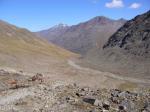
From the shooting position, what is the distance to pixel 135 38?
144 meters

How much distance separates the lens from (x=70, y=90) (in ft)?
85.4

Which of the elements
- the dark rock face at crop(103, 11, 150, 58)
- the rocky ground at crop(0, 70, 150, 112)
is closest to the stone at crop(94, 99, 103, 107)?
the rocky ground at crop(0, 70, 150, 112)

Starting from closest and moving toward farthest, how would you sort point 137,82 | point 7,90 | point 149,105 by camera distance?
point 149,105, point 7,90, point 137,82

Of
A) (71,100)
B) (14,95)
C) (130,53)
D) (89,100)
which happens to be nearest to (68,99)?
(71,100)

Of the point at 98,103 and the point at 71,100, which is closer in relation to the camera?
the point at 98,103

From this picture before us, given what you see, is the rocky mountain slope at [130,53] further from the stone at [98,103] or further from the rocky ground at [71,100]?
the stone at [98,103]

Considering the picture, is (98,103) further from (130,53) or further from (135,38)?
(135,38)

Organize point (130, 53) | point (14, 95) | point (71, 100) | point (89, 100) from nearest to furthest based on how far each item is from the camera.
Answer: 1. point (89, 100)
2. point (71, 100)
3. point (14, 95)
4. point (130, 53)

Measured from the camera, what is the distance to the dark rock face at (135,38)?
12881 cm

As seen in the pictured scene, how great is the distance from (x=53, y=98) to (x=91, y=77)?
192ft

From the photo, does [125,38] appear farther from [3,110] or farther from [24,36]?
[3,110]

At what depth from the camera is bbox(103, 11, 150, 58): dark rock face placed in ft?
423

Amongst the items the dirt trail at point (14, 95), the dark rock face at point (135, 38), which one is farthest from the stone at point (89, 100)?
the dark rock face at point (135, 38)

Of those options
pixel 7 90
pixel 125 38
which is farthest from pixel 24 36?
pixel 7 90
